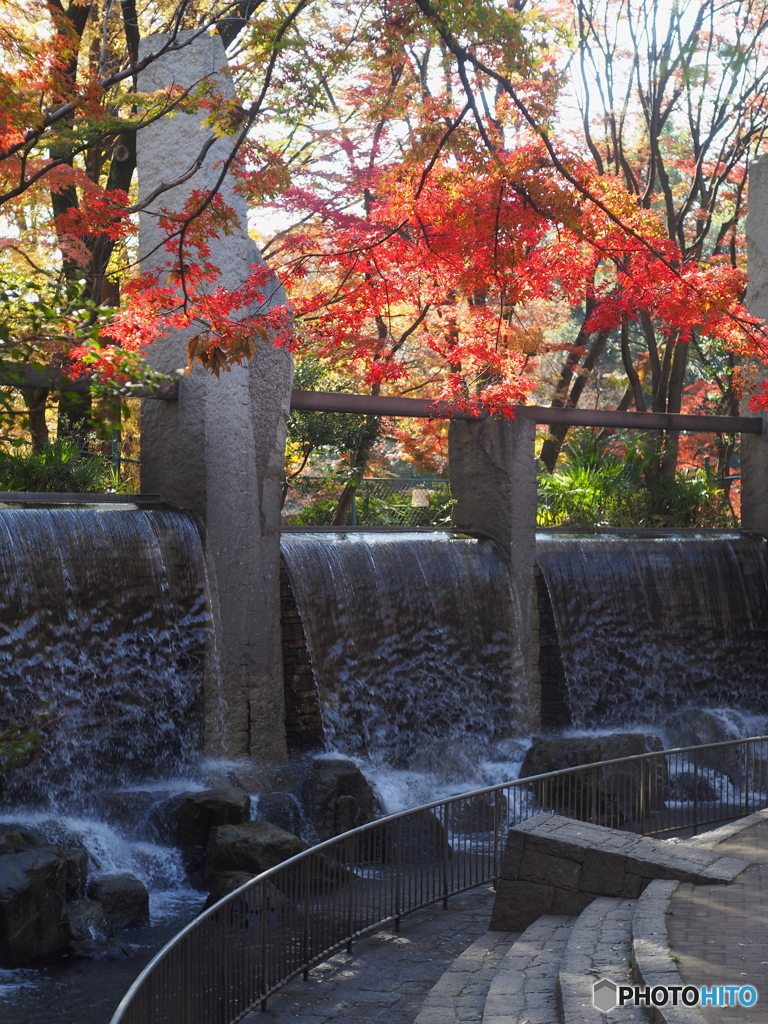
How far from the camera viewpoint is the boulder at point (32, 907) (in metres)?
7.58

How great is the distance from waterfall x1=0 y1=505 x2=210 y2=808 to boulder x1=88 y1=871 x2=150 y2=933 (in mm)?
1487

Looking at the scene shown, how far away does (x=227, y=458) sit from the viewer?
11781 mm

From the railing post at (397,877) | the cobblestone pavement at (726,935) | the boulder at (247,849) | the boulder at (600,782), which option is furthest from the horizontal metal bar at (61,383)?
the boulder at (600,782)

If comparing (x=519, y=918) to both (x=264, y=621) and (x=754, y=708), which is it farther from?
(x=754, y=708)

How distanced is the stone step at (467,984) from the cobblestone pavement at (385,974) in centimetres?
25

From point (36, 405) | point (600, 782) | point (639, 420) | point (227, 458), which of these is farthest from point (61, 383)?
point (639, 420)

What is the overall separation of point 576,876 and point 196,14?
46.6 feet

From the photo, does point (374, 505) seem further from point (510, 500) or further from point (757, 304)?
point (757, 304)

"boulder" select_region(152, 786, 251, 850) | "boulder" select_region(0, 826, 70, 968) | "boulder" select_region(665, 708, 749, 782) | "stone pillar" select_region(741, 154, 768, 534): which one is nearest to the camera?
"boulder" select_region(0, 826, 70, 968)

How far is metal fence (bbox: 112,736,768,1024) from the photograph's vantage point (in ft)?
18.3

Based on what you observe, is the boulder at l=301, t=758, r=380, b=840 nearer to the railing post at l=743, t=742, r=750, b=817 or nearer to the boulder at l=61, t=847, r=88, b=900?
the boulder at l=61, t=847, r=88, b=900

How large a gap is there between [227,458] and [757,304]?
9.98 meters

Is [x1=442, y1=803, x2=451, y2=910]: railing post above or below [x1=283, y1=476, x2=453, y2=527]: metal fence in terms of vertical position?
below

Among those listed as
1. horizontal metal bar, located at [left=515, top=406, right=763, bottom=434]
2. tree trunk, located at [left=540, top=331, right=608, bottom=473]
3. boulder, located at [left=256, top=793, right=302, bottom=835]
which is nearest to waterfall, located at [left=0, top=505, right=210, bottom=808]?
boulder, located at [left=256, top=793, right=302, bottom=835]
